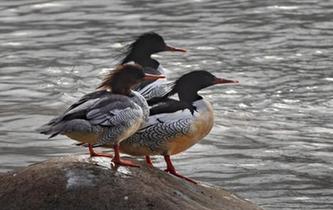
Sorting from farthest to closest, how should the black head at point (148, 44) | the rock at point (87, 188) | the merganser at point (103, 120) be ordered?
1. the black head at point (148, 44)
2. the merganser at point (103, 120)
3. the rock at point (87, 188)

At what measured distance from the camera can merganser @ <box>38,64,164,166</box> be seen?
7.64 m

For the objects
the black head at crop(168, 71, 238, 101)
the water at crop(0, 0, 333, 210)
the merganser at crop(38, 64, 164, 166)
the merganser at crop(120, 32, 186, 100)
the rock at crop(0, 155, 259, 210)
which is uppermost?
the merganser at crop(38, 64, 164, 166)

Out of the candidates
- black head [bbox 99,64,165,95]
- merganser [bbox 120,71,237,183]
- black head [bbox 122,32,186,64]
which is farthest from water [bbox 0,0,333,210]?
black head [bbox 99,64,165,95]

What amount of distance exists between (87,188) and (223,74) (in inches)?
319

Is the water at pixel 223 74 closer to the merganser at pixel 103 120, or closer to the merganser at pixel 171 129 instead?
the merganser at pixel 171 129

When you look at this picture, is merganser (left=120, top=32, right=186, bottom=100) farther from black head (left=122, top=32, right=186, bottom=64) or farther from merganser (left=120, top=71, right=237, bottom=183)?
merganser (left=120, top=71, right=237, bottom=183)

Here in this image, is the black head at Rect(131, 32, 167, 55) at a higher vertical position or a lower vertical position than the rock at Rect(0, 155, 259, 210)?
lower

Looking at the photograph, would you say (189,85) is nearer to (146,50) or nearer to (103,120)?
(103,120)

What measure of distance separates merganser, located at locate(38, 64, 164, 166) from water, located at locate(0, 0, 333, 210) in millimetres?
2689

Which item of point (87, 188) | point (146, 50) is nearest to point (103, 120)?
point (87, 188)

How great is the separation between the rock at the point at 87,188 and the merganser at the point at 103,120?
178 mm

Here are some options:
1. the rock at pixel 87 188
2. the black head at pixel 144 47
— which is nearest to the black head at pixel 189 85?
the rock at pixel 87 188

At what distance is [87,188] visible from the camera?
24.8ft

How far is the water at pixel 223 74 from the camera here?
38.0 ft
